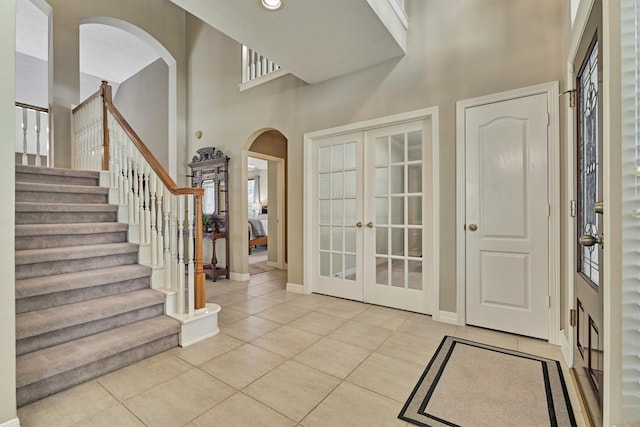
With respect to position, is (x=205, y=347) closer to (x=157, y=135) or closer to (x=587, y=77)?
(x=587, y=77)

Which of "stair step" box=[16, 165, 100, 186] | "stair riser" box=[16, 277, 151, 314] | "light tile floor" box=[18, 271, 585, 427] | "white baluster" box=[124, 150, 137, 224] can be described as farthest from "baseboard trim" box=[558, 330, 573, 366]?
"stair step" box=[16, 165, 100, 186]

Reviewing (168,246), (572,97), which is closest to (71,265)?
(168,246)

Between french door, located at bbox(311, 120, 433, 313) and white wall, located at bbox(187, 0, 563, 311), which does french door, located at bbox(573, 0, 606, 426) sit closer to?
white wall, located at bbox(187, 0, 563, 311)

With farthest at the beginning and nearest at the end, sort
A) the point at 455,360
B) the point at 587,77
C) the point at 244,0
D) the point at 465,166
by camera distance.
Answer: the point at 465,166, the point at 244,0, the point at 455,360, the point at 587,77

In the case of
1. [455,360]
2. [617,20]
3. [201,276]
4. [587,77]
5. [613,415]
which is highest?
[587,77]

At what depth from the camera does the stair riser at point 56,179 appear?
2.84m

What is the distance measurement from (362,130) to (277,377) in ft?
8.42

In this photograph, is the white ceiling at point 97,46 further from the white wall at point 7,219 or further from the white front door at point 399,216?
the white front door at point 399,216

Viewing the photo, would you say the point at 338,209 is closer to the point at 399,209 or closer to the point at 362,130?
the point at 399,209

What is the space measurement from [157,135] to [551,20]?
6.18 metres

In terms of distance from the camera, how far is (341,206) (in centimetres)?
355

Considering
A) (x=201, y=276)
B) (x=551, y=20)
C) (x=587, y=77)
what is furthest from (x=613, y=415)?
(x=551, y=20)

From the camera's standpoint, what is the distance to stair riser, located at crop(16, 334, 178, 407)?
1.60 metres

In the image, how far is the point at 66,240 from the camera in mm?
2479
